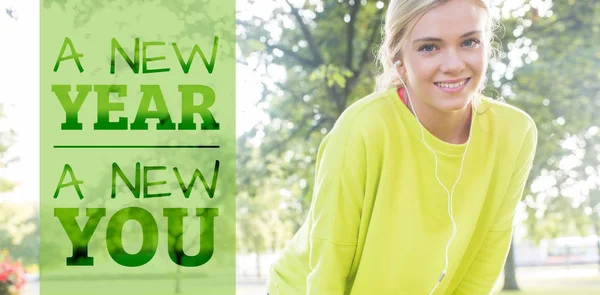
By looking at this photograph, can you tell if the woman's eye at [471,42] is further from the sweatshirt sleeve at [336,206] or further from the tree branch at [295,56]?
the tree branch at [295,56]

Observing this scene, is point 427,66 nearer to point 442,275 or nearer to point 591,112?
point 442,275

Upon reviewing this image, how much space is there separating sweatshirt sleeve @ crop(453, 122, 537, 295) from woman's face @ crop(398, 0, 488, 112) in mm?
332

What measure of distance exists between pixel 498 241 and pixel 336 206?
549mm

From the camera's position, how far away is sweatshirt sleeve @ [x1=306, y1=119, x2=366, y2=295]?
1744 millimetres

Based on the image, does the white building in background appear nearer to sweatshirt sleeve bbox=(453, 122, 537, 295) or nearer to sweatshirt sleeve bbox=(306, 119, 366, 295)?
sweatshirt sleeve bbox=(453, 122, 537, 295)

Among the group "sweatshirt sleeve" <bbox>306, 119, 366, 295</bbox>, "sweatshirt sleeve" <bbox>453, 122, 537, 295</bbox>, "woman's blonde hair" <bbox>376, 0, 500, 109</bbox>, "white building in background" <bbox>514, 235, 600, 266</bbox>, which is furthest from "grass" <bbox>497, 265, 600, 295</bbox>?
"sweatshirt sleeve" <bbox>306, 119, 366, 295</bbox>

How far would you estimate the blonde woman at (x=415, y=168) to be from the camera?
1.74 meters

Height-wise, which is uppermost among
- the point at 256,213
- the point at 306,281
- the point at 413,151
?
the point at 413,151

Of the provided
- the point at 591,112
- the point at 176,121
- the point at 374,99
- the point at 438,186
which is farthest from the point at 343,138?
the point at 591,112

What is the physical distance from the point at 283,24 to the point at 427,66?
7.73 m

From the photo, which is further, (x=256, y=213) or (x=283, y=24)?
(x=256, y=213)

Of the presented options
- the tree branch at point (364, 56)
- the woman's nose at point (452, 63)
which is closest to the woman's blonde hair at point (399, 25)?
the woman's nose at point (452, 63)

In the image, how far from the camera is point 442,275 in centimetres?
186

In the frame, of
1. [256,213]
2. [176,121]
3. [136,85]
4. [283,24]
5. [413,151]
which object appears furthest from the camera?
[256,213]
